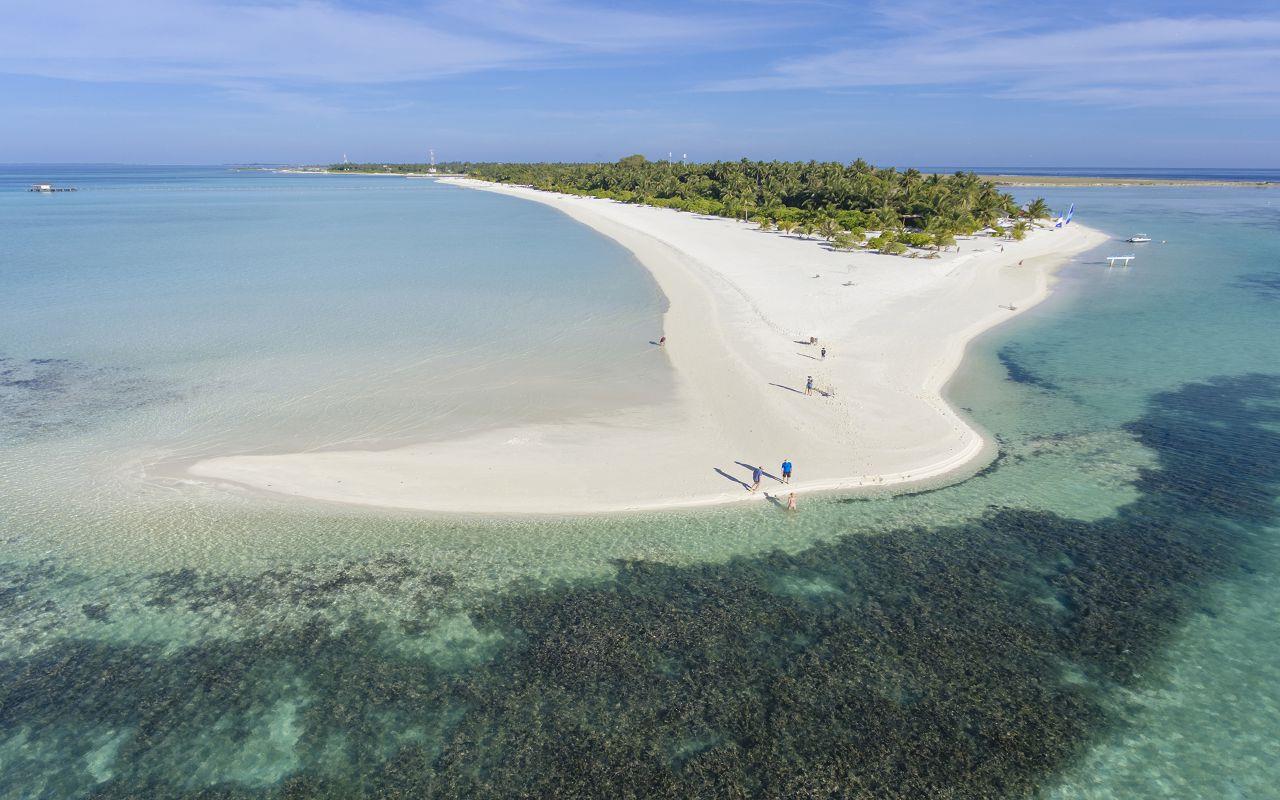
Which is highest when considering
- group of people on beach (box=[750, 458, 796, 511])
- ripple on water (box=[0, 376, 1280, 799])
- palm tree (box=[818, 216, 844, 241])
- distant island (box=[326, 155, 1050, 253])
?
distant island (box=[326, 155, 1050, 253])

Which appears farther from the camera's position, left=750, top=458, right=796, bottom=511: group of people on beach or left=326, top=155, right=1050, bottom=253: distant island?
left=326, top=155, right=1050, bottom=253: distant island

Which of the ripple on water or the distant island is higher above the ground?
the distant island

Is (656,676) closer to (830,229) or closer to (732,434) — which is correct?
(732,434)

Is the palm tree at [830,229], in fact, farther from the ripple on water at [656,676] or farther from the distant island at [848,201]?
the ripple on water at [656,676]

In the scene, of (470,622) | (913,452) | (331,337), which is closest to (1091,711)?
(913,452)

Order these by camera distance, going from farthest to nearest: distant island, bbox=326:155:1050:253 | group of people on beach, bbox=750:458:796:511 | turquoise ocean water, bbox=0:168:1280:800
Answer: distant island, bbox=326:155:1050:253 → group of people on beach, bbox=750:458:796:511 → turquoise ocean water, bbox=0:168:1280:800

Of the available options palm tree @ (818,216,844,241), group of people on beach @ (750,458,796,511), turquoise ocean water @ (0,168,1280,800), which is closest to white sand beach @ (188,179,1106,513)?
group of people on beach @ (750,458,796,511)

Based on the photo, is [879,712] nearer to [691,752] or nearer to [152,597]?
[691,752]

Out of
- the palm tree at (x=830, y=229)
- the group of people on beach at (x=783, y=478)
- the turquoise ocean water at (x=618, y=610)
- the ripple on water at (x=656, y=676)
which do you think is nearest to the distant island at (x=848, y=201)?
the palm tree at (x=830, y=229)

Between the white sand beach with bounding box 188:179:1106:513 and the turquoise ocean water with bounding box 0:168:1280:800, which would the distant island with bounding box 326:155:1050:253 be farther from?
the turquoise ocean water with bounding box 0:168:1280:800
